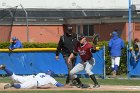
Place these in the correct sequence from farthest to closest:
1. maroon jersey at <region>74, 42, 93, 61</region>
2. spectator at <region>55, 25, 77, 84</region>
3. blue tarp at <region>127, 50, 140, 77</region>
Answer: blue tarp at <region>127, 50, 140, 77</region>
spectator at <region>55, 25, 77, 84</region>
maroon jersey at <region>74, 42, 93, 61</region>

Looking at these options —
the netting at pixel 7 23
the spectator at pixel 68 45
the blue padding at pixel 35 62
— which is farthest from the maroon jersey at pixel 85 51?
the netting at pixel 7 23

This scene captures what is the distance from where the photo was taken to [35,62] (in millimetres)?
21094

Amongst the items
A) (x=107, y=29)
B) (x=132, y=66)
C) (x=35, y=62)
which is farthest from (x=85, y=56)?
(x=107, y=29)

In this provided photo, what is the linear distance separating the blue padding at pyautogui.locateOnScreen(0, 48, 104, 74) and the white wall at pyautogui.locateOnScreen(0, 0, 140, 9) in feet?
51.5

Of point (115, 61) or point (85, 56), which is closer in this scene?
point (85, 56)

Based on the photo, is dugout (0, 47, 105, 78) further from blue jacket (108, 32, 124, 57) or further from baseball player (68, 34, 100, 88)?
baseball player (68, 34, 100, 88)

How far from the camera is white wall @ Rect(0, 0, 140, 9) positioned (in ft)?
121

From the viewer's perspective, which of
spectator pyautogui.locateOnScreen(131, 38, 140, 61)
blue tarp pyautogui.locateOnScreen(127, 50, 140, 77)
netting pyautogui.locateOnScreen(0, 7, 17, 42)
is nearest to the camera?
spectator pyautogui.locateOnScreen(131, 38, 140, 61)

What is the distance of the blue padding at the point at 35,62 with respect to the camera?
20844mm

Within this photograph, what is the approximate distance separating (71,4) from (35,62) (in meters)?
17.2

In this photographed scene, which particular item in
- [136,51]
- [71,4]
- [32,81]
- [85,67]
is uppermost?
[71,4]

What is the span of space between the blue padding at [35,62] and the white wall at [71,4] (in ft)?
51.5

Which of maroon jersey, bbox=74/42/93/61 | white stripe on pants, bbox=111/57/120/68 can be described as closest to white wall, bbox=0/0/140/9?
white stripe on pants, bbox=111/57/120/68

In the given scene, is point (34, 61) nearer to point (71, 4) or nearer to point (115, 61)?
point (115, 61)
